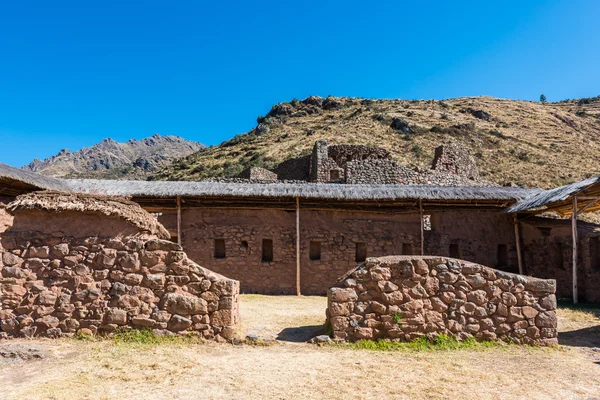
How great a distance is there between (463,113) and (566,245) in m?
36.6

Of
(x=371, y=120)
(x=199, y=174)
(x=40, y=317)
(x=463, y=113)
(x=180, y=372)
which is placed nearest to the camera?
(x=180, y=372)

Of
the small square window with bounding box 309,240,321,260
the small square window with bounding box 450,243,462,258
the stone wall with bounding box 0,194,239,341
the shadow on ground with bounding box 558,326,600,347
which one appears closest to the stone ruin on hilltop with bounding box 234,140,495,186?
the small square window with bounding box 309,240,321,260

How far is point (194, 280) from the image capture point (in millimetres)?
6059

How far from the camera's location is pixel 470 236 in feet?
44.5

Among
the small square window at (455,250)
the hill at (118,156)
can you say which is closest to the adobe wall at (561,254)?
the small square window at (455,250)

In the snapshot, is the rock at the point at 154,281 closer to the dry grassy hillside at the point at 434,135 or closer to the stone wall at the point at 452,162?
the stone wall at the point at 452,162

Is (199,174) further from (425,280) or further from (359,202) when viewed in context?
(425,280)

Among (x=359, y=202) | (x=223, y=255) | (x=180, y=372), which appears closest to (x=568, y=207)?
(x=359, y=202)

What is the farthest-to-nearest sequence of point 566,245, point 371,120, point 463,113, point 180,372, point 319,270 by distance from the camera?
point 463,113, point 371,120, point 319,270, point 566,245, point 180,372

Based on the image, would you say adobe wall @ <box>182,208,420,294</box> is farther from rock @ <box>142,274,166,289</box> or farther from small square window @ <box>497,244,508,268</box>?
rock @ <box>142,274,166,289</box>

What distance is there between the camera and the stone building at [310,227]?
494 inches

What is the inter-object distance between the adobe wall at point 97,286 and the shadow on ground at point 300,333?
3.63 ft

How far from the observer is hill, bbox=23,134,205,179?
221 ft

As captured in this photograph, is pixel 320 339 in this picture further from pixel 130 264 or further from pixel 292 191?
pixel 292 191
